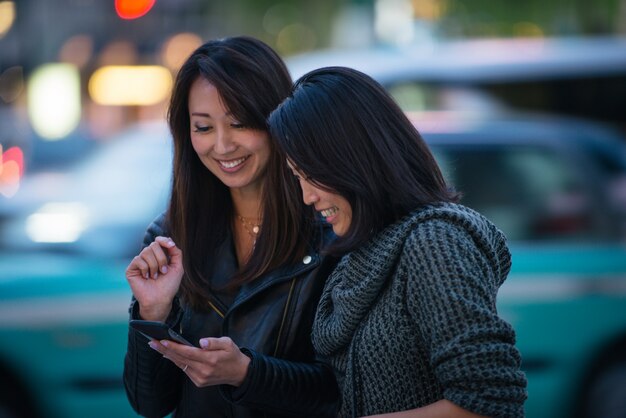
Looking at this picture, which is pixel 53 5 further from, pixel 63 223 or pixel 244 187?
pixel 244 187

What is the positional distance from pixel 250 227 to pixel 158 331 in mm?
541

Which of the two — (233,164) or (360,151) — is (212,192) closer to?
(233,164)

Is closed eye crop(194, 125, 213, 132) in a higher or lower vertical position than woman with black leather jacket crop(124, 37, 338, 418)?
higher

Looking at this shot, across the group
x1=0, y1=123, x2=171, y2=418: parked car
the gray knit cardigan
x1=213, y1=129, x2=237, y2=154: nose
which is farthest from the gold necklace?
x1=0, y1=123, x2=171, y2=418: parked car

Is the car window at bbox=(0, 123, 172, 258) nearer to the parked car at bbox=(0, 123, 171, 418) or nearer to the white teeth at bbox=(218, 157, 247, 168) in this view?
the parked car at bbox=(0, 123, 171, 418)

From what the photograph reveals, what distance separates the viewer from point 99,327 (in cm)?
462

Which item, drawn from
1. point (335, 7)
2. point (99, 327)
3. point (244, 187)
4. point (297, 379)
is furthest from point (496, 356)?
point (335, 7)

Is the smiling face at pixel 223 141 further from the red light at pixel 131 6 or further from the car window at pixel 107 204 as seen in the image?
the red light at pixel 131 6

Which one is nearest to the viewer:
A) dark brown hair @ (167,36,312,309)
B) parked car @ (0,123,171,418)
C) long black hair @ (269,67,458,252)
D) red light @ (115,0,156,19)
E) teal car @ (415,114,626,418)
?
long black hair @ (269,67,458,252)

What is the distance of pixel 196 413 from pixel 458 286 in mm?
854

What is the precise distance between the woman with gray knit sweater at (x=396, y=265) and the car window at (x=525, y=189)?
321cm

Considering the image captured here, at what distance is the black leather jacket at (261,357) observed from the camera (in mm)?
2287

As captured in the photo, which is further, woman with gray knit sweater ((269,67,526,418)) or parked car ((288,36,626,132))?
parked car ((288,36,626,132))

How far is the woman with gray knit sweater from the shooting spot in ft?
6.04
